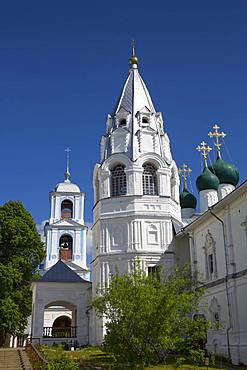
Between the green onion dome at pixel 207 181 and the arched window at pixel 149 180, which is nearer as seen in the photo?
the arched window at pixel 149 180

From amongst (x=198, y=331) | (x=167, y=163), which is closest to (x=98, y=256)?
(x=167, y=163)

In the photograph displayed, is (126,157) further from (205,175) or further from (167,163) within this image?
(205,175)

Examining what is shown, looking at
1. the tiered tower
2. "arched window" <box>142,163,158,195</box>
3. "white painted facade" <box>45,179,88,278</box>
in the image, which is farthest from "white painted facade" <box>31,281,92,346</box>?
"white painted facade" <box>45,179,88,278</box>

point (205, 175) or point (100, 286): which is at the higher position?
point (205, 175)

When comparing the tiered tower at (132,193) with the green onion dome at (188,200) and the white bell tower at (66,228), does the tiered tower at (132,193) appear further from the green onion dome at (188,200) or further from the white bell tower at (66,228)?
the white bell tower at (66,228)

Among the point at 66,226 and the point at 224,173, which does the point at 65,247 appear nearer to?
the point at 66,226

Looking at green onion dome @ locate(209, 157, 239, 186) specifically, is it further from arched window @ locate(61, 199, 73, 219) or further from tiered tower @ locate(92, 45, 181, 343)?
arched window @ locate(61, 199, 73, 219)

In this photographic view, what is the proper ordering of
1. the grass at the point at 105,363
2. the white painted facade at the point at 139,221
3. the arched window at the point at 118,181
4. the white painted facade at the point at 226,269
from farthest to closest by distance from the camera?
the arched window at the point at 118,181 < the white painted facade at the point at 139,221 < the white painted facade at the point at 226,269 < the grass at the point at 105,363

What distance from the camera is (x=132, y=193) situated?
26.1 meters

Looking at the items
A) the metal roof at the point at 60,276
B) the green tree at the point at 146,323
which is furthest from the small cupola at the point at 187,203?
the green tree at the point at 146,323

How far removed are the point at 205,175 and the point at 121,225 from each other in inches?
239

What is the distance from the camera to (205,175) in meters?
28.0

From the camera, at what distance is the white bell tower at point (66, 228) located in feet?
138

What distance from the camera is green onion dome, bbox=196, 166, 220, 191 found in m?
27.7
